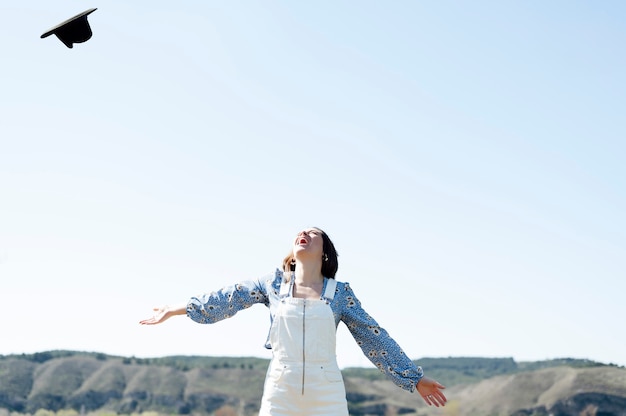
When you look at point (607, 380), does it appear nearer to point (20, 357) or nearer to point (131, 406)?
point (131, 406)

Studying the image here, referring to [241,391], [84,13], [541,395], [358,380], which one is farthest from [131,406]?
[84,13]

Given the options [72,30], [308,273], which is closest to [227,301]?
[308,273]

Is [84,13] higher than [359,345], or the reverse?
[84,13]

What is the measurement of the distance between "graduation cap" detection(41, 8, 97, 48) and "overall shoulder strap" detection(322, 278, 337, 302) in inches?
156

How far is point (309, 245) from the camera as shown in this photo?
958 centimetres

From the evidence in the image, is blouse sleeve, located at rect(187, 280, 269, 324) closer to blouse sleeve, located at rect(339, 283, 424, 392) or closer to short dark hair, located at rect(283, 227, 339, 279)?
short dark hair, located at rect(283, 227, 339, 279)

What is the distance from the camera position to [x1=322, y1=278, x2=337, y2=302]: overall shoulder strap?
9539mm

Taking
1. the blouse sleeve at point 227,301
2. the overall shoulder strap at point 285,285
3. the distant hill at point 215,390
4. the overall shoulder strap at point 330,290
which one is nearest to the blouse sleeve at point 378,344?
the overall shoulder strap at point 330,290

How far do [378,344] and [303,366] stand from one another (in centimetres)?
104

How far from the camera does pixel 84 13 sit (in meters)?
11.1

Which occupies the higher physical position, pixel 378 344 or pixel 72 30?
pixel 72 30

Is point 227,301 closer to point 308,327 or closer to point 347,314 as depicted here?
point 308,327

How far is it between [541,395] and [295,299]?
11021cm

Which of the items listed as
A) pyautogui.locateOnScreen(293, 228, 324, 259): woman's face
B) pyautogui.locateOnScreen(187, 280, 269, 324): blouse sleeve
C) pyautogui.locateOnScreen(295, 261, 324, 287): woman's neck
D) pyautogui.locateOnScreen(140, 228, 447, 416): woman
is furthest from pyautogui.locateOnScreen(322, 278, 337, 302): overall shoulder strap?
pyautogui.locateOnScreen(187, 280, 269, 324): blouse sleeve
